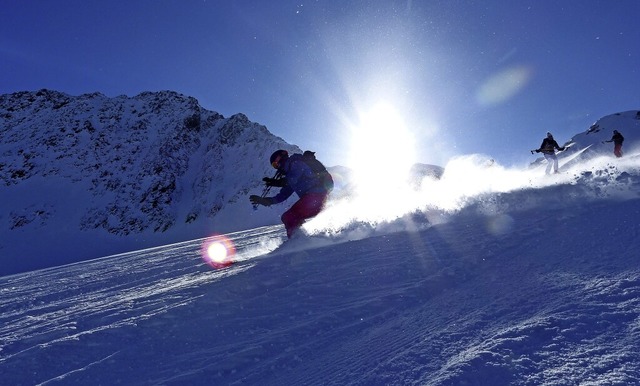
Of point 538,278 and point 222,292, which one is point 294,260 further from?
point 538,278

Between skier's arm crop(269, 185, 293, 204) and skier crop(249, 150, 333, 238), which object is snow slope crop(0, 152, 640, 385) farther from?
skier's arm crop(269, 185, 293, 204)

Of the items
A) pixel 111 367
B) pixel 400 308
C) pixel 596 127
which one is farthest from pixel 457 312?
pixel 596 127

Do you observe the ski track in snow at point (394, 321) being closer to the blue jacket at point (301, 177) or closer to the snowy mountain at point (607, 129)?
the blue jacket at point (301, 177)

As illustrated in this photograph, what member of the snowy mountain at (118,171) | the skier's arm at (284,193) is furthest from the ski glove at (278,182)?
the snowy mountain at (118,171)

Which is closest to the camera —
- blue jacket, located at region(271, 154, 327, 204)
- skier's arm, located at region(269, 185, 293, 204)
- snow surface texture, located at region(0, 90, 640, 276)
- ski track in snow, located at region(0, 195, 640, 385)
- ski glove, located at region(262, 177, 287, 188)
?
ski track in snow, located at region(0, 195, 640, 385)

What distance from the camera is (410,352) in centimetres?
243

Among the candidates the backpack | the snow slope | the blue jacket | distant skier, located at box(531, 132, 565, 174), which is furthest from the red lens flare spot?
distant skier, located at box(531, 132, 565, 174)

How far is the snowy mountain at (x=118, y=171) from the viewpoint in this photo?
101 m

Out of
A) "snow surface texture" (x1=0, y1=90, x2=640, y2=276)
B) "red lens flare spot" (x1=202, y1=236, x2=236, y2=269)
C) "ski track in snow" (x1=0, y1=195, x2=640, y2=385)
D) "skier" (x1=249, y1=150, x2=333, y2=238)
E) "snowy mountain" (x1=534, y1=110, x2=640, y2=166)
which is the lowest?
"ski track in snow" (x1=0, y1=195, x2=640, y2=385)

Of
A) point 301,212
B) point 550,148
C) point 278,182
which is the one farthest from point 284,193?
point 550,148

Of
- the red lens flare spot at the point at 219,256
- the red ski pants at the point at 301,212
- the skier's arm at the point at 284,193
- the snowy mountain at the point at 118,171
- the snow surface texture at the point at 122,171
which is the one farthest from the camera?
the snowy mountain at the point at 118,171

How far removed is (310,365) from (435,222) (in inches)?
202

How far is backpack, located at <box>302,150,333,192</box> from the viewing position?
10031mm

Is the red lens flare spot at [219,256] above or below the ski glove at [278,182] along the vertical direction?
below
